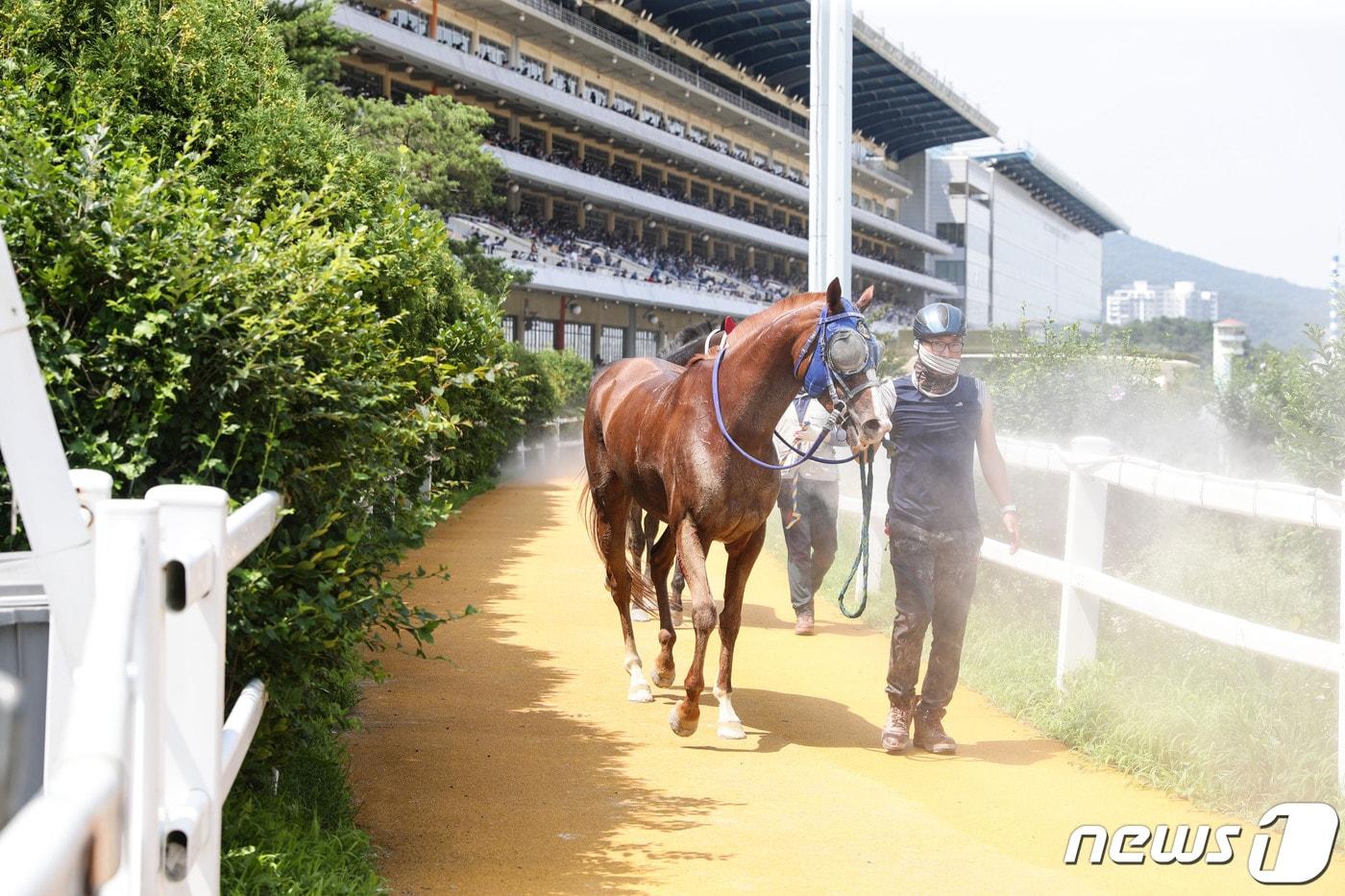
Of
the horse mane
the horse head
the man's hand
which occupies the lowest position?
the man's hand

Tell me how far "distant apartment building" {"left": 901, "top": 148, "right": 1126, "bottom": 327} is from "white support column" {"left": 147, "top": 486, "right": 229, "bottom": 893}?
255ft

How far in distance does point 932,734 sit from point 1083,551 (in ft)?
3.97

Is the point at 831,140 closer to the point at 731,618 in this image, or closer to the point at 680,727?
the point at 731,618

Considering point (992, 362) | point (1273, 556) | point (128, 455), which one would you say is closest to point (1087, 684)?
point (1273, 556)

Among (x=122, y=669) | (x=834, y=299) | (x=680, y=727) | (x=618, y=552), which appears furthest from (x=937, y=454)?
(x=122, y=669)

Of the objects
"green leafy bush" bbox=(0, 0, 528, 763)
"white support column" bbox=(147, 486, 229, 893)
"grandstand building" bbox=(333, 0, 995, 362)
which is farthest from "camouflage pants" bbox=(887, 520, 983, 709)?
"grandstand building" bbox=(333, 0, 995, 362)

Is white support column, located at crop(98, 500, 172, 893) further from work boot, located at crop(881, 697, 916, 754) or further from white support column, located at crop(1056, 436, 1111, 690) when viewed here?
white support column, located at crop(1056, 436, 1111, 690)

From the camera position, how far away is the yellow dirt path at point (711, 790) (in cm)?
430

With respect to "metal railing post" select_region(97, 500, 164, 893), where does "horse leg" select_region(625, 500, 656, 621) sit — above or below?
below

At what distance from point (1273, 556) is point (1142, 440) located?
4.84 meters

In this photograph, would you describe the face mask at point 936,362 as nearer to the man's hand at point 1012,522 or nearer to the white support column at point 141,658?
the man's hand at point 1012,522

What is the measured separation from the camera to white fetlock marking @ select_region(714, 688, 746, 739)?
19.5 ft

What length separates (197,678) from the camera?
2.21m

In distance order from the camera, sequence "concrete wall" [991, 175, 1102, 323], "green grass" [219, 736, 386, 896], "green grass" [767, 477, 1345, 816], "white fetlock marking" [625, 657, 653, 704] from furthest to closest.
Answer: "concrete wall" [991, 175, 1102, 323], "white fetlock marking" [625, 657, 653, 704], "green grass" [767, 477, 1345, 816], "green grass" [219, 736, 386, 896]
